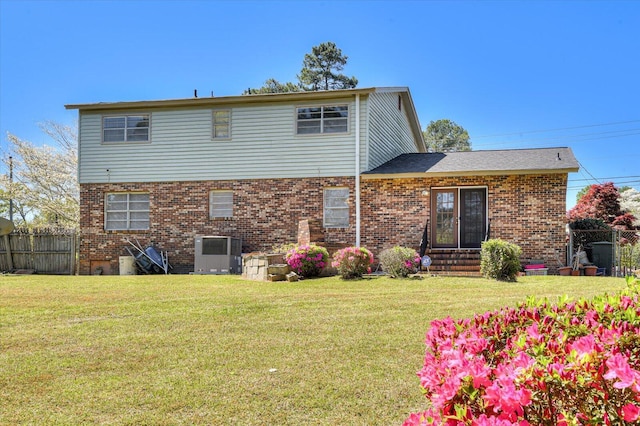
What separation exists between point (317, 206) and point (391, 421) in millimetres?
12641

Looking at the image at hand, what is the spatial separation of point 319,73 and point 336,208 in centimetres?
2075

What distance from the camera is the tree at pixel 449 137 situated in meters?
45.7

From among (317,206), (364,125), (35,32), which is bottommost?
(317,206)

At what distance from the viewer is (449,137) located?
4575 centimetres

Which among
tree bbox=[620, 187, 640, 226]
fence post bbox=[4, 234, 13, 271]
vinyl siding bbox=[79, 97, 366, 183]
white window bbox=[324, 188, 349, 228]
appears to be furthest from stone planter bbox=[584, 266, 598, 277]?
tree bbox=[620, 187, 640, 226]

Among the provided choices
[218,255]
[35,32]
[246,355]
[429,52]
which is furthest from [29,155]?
[246,355]

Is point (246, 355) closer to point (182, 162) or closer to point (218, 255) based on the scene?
point (218, 255)

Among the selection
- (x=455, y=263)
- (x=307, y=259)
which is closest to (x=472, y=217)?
(x=455, y=263)

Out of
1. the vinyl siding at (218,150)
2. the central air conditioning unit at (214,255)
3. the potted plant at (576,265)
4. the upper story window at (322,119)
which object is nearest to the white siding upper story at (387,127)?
the vinyl siding at (218,150)

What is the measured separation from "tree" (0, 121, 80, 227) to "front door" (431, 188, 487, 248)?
2002 cm

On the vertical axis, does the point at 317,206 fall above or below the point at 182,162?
below

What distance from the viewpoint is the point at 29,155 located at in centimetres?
2736

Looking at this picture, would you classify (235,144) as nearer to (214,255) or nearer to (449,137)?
(214,255)

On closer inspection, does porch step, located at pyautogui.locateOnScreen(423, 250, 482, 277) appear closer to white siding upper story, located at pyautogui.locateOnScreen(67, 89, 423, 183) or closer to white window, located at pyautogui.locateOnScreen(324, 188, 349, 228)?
white window, located at pyautogui.locateOnScreen(324, 188, 349, 228)
